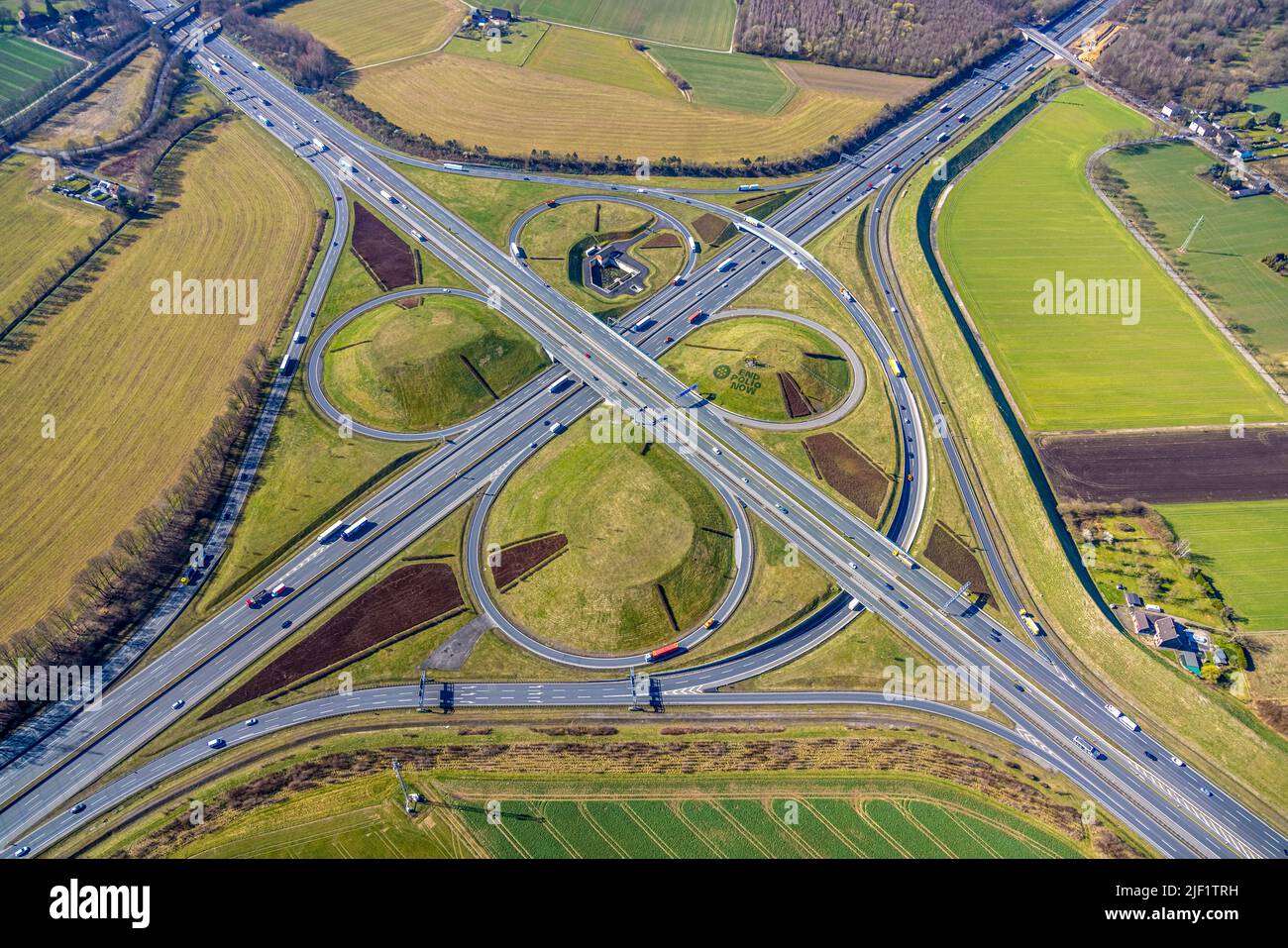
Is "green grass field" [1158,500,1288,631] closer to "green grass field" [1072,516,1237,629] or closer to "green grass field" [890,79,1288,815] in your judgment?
"green grass field" [1072,516,1237,629]

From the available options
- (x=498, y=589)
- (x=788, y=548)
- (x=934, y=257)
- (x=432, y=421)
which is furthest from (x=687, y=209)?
(x=498, y=589)

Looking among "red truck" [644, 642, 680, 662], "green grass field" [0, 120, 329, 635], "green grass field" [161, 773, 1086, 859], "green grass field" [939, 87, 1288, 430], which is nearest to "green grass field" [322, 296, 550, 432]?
"green grass field" [0, 120, 329, 635]

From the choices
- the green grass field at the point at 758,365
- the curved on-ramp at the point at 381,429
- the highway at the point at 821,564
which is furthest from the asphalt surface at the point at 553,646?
the green grass field at the point at 758,365

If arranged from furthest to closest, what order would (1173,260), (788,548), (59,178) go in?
(59,178) → (1173,260) → (788,548)

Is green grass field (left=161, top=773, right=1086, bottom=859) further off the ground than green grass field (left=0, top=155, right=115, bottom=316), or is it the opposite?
green grass field (left=0, top=155, right=115, bottom=316)

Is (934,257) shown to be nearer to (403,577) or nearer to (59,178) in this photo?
(403,577)

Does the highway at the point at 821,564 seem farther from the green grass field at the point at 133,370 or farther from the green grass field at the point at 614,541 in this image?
the green grass field at the point at 133,370
